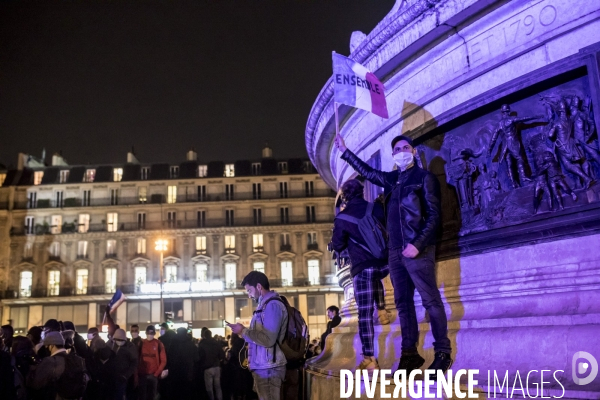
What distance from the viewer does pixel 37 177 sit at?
6378cm

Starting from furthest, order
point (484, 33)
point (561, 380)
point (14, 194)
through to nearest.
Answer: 1. point (14, 194)
2. point (484, 33)
3. point (561, 380)

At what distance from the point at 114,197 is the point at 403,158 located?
60.8m

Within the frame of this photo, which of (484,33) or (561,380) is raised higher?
(484,33)

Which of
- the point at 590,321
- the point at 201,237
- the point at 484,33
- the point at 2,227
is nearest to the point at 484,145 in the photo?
the point at 484,33

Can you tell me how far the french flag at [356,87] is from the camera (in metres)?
5.74

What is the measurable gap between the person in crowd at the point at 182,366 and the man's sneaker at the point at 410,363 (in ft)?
25.5

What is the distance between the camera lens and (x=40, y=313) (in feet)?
190

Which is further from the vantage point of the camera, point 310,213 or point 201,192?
point 201,192

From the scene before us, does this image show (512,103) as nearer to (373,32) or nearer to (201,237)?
(373,32)

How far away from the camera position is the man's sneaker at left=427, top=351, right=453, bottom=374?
167 inches

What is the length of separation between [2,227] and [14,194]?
3676mm

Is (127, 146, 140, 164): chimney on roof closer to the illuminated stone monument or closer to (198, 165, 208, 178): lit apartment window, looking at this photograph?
(198, 165, 208, 178): lit apartment window

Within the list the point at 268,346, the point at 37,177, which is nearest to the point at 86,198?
the point at 37,177

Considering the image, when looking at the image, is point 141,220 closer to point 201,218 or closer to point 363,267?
point 201,218
